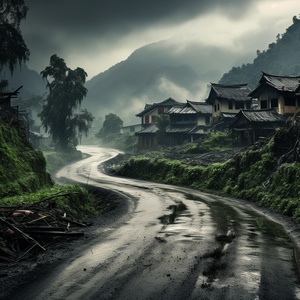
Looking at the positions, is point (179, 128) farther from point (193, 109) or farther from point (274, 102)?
point (274, 102)

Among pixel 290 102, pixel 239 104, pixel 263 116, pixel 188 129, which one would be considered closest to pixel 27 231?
pixel 263 116

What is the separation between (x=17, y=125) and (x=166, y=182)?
1593 cm

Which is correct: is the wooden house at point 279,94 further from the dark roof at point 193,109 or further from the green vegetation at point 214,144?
the dark roof at point 193,109

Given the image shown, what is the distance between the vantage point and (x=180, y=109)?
72875 millimetres

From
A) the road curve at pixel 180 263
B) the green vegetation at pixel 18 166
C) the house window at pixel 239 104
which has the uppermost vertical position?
the house window at pixel 239 104

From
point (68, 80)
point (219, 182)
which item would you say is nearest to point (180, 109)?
point (68, 80)

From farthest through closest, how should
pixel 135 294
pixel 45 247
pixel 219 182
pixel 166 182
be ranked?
pixel 166 182, pixel 219 182, pixel 45 247, pixel 135 294

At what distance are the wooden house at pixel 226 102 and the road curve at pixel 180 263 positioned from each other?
152 feet

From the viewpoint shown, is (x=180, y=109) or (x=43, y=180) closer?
(x=43, y=180)

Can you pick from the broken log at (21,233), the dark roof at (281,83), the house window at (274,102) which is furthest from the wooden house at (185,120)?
the broken log at (21,233)

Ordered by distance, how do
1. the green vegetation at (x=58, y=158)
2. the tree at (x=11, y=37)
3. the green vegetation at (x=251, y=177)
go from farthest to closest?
the green vegetation at (x=58, y=158) < the tree at (x=11, y=37) < the green vegetation at (x=251, y=177)

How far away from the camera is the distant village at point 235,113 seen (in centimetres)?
4631

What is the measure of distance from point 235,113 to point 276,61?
356 ft

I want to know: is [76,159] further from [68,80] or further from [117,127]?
[117,127]
